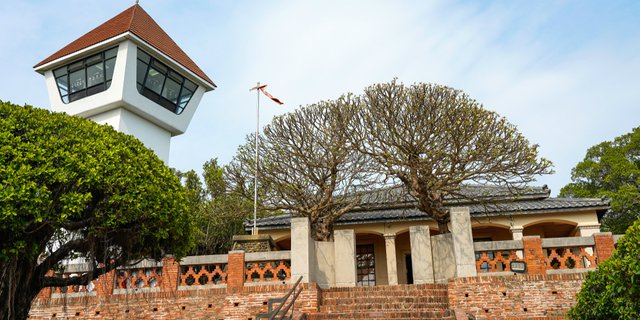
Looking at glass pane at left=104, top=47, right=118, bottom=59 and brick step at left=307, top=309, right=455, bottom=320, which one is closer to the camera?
brick step at left=307, top=309, right=455, bottom=320

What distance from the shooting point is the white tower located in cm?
1725

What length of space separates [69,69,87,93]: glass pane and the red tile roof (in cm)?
75

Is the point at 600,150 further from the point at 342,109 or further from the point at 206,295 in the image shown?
the point at 206,295

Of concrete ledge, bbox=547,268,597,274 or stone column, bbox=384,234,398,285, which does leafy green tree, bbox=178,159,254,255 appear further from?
concrete ledge, bbox=547,268,597,274

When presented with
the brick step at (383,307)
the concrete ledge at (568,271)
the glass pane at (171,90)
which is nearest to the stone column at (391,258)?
the brick step at (383,307)

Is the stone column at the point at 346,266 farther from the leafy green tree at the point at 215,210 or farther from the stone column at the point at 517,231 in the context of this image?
the stone column at the point at 517,231

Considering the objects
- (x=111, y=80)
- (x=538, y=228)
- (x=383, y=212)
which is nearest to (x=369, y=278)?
(x=383, y=212)

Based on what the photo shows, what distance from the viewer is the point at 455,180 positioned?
45.5 ft

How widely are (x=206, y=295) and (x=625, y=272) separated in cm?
815

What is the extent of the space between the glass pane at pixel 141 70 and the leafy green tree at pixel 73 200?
8946 mm

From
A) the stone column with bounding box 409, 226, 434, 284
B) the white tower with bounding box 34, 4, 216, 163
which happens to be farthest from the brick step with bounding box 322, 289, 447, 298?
the white tower with bounding box 34, 4, 216, 163

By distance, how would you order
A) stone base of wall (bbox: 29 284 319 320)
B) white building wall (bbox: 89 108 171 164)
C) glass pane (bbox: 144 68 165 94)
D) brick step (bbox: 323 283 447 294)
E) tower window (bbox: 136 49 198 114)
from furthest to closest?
glass pane (bbox: 144 68 165 94), tower window (bbox: 136 49 198 114), white building wall (bbox: 89 108 171 164), brick step (bbox: 323 283 447 294), stone base of wall (bbox: 29 284 319 320)

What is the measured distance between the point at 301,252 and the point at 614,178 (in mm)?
21463

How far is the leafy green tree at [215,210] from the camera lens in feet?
58.9
